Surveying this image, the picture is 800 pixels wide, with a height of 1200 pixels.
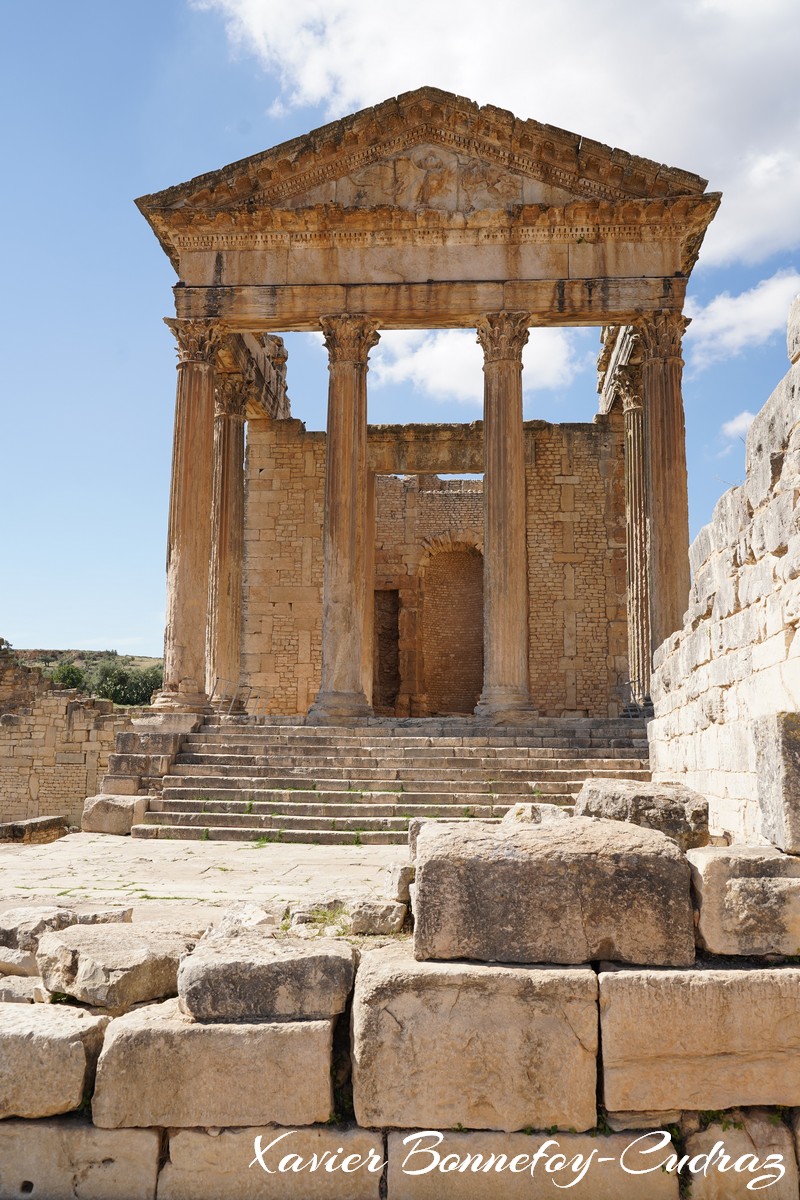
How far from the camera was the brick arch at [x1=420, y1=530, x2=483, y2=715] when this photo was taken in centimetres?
2581

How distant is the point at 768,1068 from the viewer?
3258 mm

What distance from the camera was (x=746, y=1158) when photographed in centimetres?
321

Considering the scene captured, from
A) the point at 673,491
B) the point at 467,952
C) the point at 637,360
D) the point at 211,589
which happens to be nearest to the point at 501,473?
the point at 673,491

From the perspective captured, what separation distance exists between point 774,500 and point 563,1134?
3011mm

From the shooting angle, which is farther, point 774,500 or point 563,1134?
point 774,500

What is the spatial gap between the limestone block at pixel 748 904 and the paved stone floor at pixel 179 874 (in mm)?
1703

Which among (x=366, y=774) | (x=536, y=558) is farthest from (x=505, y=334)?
(x=366, y=774)

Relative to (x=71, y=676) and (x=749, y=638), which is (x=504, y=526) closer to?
(x=749, y=638)

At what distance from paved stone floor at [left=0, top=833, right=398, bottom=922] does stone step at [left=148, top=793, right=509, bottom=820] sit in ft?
3.04

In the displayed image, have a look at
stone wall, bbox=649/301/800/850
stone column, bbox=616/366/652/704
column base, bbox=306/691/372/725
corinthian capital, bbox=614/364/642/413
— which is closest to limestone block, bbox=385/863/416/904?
stone wall, bbox=649/301/800/850

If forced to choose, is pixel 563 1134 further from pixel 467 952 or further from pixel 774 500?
pixel 774 500

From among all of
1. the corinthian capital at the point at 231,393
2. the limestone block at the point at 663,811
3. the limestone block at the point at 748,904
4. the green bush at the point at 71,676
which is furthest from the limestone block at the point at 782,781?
the green bush at the point at 71,676

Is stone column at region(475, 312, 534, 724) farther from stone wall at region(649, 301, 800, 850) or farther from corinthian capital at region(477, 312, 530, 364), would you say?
stone wall at region(649, 301, 800, 850)

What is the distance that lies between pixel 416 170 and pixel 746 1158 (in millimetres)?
16542
